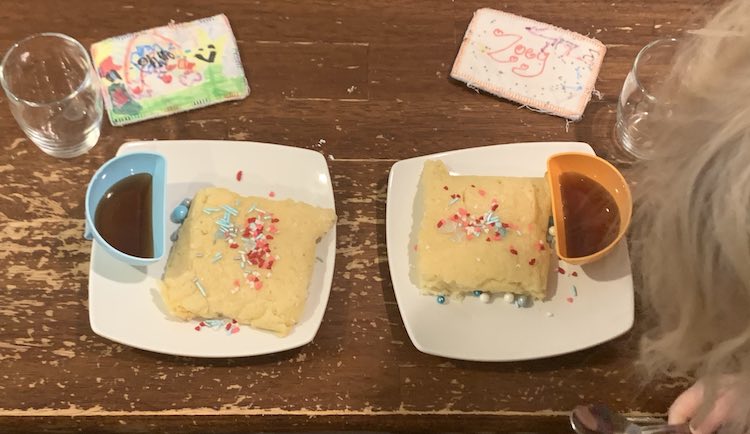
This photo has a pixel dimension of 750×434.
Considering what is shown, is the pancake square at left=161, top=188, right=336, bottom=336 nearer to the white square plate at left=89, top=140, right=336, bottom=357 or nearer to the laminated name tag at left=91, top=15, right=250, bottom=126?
the white square plate at left=89, top=140, right=336, bottom=357

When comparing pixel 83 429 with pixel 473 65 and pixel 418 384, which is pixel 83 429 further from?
pixel 473 65

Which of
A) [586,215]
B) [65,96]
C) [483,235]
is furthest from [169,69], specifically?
[586,215]

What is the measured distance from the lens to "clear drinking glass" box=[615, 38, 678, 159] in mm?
1008

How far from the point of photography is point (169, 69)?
104 centimetres

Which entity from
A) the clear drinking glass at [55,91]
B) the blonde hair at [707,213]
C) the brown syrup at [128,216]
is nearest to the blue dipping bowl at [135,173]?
the brown syrup at [128,216]

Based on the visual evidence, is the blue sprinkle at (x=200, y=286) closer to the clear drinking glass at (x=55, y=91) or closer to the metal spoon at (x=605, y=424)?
the clear drinking glass at (x=55, y=91)

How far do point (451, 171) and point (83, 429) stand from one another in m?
0.57

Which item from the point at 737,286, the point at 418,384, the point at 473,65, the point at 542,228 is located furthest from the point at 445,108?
the point at 737,286

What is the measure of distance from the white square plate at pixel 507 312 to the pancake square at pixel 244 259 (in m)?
→ 0.10

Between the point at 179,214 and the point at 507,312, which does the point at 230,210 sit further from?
the point at 507,312

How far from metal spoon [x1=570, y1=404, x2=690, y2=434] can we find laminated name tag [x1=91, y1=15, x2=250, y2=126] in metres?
0.62

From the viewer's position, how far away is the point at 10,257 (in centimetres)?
93

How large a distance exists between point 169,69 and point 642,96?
0.68m

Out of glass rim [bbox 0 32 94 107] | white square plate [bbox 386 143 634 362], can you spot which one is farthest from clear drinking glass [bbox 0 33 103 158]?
white square plate [bbox 386 143 634 362]
